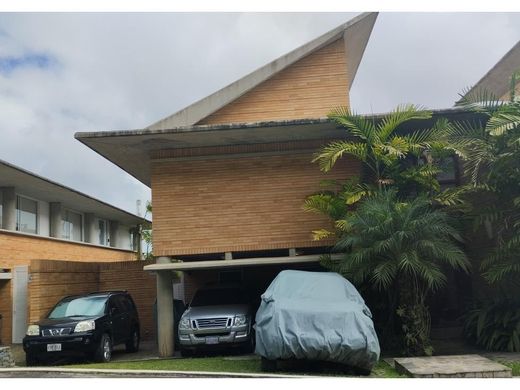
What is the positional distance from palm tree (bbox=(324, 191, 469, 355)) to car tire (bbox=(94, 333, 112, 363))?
5.52 m

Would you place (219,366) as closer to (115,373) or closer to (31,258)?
(115,373)

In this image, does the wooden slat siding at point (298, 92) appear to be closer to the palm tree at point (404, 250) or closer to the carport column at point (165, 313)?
the carport column at point (165, 313)

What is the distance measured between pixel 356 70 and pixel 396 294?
437 inches

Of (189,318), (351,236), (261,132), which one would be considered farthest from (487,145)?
(189,318)

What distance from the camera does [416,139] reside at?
11391mm

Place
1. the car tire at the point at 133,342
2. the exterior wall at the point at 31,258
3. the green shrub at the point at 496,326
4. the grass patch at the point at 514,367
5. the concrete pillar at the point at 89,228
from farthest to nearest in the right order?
the concrete pillar at the point at 89,228 → the exterior wall at the point at 31,258 → the car tire at the point at 133,342 → the green shrub at the point at 496,326 → the grass patch at the point at 514,367

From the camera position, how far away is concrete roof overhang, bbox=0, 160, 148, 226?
56.9 ft

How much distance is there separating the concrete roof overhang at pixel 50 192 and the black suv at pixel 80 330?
5.56 meters

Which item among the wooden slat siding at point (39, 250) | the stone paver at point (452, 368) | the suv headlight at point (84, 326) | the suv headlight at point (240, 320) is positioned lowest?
the stone paver at point (452, 368)

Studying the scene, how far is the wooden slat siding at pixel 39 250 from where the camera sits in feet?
57.9

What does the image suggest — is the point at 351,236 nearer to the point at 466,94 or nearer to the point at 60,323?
the point at 466,94

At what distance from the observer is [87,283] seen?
18.0m

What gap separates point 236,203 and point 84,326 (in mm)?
4300

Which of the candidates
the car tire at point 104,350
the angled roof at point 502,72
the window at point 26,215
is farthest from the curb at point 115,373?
the angled roof at point 502,72
